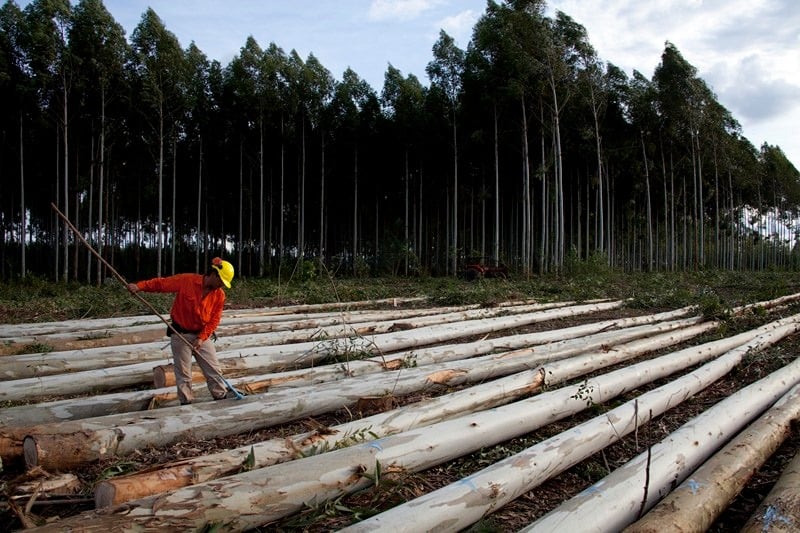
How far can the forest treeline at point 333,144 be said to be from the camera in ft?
57.3

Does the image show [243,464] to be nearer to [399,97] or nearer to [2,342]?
[2,342]

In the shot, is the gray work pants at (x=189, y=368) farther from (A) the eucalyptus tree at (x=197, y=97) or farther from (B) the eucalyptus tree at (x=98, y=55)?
(A) the eucalyptus tree at (x=197, y=97)

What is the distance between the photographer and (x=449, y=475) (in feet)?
9.39

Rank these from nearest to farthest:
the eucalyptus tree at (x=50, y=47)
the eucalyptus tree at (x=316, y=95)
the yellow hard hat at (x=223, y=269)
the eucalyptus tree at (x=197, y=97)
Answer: the yellow hard hat at (x=223, y=269), the eucalyptus tree at (x=50, y=47), the eucalyptus tree at (x=197, y=97), the eucalyptus tree at (x=316, y=95)

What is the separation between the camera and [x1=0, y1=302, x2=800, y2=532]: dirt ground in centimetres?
233

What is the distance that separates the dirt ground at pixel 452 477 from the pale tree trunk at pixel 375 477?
0.06 m

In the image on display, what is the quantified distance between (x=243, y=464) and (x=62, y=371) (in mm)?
3092

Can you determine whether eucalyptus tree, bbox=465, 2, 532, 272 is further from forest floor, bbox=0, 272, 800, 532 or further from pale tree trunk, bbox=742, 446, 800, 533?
pale tree trunk, bbox=742, 446, 800, 533

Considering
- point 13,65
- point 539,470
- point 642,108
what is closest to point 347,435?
point 539,470

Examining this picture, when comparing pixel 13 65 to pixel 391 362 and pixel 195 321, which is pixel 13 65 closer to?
pixel 195 321

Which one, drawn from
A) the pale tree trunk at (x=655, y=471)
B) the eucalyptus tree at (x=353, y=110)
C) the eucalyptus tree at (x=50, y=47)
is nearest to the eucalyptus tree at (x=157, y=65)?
the eucalyptus tree at (x=50, y=47)

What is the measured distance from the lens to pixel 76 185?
19.3 m

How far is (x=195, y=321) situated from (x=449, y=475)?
6.92ft

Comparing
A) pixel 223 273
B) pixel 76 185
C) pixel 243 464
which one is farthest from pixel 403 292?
pixel 76 185
